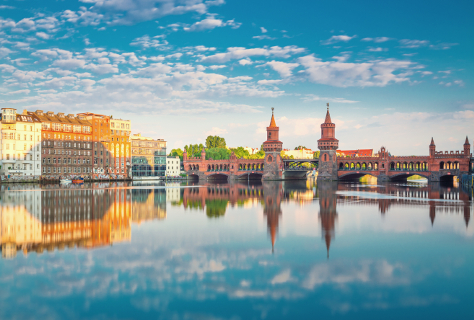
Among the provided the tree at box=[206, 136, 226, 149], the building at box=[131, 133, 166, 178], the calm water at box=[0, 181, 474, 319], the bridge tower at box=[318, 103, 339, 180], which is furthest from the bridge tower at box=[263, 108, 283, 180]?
the calm water at box=[0, 181, 474, 319]

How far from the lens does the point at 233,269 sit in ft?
54.9

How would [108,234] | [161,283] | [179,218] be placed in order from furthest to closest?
[179,218]
[108,234]
[161,283]

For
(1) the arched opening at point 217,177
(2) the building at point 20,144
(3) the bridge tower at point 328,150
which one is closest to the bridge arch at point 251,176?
(1) the arched opening at point 217,177

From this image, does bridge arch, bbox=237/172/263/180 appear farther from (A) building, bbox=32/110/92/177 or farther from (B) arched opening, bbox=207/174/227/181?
(A) building, bbox=32/110/92/177

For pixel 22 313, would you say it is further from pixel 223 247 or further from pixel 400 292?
pixel 400 292

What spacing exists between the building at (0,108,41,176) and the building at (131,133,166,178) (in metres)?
34.0

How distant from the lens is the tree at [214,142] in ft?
541

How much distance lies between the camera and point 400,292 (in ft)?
46.1

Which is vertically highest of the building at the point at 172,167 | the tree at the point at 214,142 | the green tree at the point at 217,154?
the tree at the point at 214,142

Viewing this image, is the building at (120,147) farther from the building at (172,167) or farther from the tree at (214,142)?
the tree at (214,142)

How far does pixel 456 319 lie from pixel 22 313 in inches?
491

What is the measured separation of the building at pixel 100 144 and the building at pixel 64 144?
145 centimetres

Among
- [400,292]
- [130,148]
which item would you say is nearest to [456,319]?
[400,292]

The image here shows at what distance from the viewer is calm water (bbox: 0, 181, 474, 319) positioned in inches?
499
